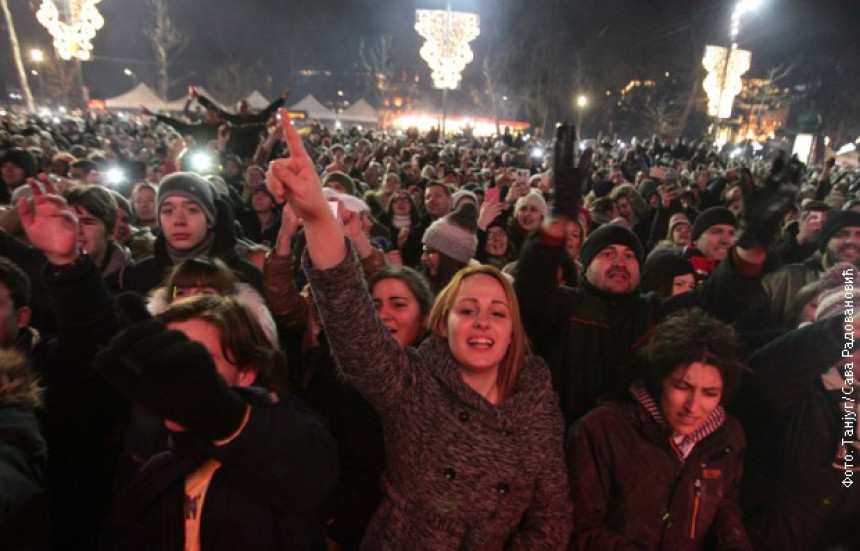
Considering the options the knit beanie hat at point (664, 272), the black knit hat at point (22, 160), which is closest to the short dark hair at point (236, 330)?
the knit beanie hat at point (664, 272)

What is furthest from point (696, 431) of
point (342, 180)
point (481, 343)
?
A: point (342, 180)

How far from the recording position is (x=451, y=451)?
184cm

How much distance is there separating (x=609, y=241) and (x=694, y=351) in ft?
3.76

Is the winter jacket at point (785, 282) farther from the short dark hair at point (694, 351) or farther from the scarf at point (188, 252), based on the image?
the scarf at point (188, 252)

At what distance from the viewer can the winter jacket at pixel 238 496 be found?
142cm

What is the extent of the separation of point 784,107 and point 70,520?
66.4 meters

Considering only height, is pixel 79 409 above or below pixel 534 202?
below

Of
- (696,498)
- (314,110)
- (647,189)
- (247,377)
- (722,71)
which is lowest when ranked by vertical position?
(696,498)

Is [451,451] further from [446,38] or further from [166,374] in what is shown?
[446,38]

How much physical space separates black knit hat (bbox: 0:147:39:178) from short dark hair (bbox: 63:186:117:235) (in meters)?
3.59

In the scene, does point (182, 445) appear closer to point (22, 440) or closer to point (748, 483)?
point (22, 440)

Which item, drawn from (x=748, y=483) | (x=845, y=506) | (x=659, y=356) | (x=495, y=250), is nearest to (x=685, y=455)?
(x=659, y=356)

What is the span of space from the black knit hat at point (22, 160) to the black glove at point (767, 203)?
7340 millimetres

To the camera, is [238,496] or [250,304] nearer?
[238,496]
